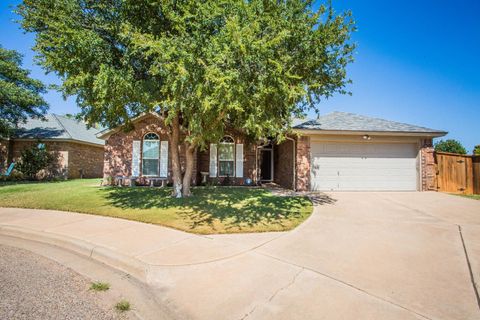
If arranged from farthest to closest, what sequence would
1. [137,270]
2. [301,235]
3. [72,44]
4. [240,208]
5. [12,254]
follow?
[240,208] < [72,44] < [301,235] < [12,254] < [137,270]

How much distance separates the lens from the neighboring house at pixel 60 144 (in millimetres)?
17750

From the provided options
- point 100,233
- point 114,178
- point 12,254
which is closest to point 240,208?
point 100,233

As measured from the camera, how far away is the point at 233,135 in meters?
15.2

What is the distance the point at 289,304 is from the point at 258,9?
7.21m

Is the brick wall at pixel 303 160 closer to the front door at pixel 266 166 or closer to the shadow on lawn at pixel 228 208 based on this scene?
the shadow on lawn at pixel 228 208

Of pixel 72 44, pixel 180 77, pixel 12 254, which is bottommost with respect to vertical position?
pixel 12 254

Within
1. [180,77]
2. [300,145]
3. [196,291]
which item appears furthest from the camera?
[300,145]

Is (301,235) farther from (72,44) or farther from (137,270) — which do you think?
(72,44)

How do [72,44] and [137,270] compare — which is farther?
[72,44]

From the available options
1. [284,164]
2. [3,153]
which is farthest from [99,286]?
[3,153]

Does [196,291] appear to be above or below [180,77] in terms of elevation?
below

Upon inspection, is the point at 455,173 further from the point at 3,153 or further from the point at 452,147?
the point at 3,153

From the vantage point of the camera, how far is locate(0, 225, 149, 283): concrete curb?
390cm

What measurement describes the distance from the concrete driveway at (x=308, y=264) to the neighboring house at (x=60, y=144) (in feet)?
42.0
